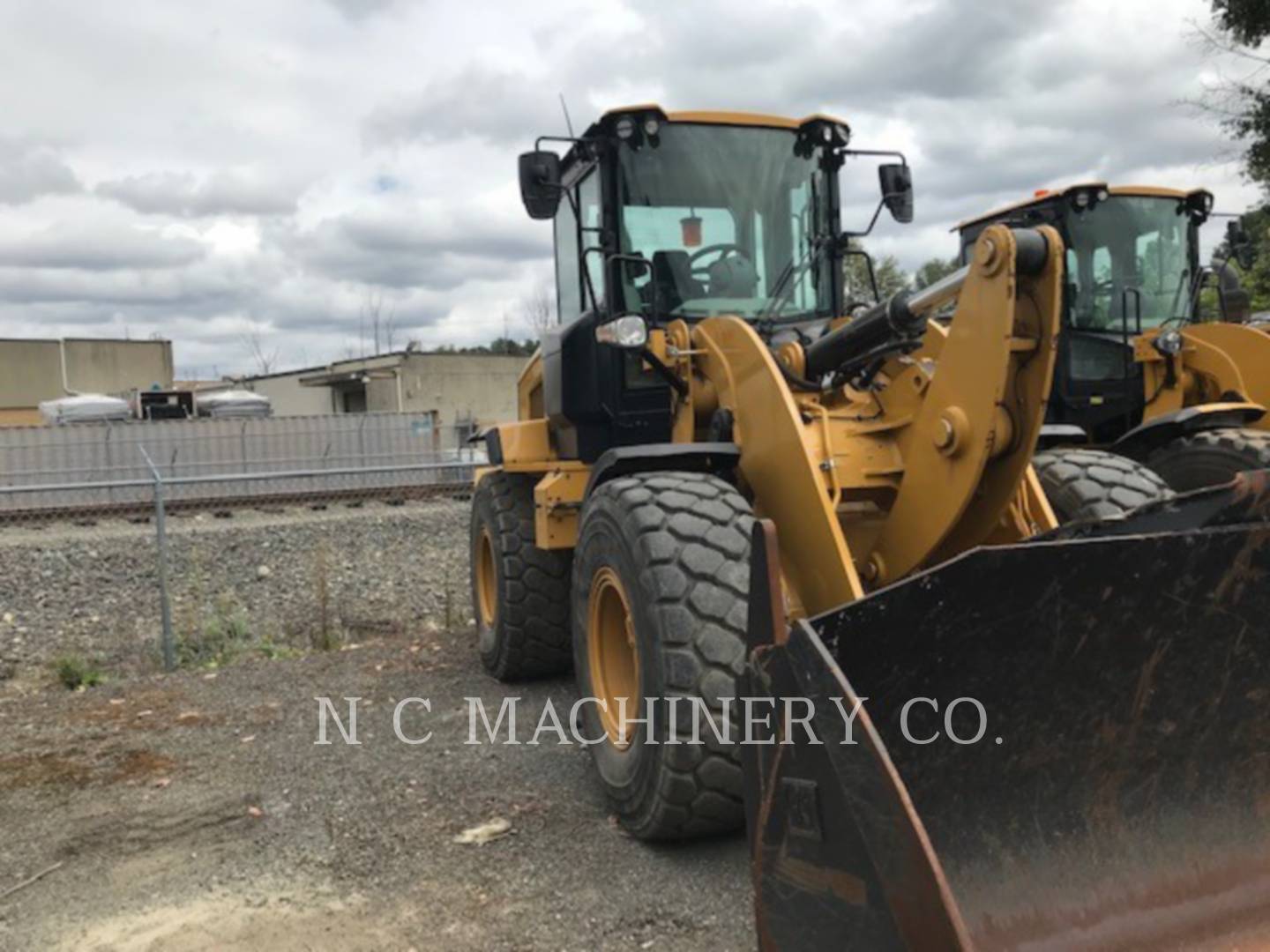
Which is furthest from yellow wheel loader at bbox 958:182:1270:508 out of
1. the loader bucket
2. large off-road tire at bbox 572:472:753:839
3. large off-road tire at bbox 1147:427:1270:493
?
the loader bucket

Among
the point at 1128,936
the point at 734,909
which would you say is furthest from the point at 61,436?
the point at 1128,936

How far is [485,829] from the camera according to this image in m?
4.05

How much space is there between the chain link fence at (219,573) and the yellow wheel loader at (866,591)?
471 centimetres

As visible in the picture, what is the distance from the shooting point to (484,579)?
281 inches

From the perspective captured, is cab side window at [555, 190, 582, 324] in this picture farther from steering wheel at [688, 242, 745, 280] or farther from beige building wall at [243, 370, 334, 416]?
beige building wall at [243, 370, 334, 416]

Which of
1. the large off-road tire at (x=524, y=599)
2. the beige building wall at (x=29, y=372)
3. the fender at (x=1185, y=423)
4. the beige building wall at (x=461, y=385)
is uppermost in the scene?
the beige building wall at (x=29, y=372)

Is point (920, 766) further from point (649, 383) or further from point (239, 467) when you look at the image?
point (239, 467)

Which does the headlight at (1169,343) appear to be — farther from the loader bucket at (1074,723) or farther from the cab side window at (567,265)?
the loader bucket at (1074,723)

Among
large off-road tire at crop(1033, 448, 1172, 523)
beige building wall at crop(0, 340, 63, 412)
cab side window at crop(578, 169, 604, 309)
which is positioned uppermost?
beige building wall at crop(0, 340, 63, 412)

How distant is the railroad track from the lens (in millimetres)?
13180

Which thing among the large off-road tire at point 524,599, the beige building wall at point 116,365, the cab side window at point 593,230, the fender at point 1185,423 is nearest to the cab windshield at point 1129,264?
the fender at point 1185,423

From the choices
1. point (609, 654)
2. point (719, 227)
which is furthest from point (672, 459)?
point (719, 227)

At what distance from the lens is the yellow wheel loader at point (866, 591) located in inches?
93.0

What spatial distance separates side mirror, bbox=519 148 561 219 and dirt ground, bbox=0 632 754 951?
2536 mm
